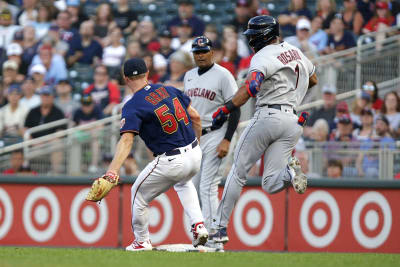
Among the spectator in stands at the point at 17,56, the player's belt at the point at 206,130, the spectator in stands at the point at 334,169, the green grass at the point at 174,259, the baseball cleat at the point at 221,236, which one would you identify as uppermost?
the spectator in stands at the point at 17,56

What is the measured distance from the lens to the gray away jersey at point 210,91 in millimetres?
9141

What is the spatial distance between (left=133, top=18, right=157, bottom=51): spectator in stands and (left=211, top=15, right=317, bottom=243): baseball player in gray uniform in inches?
283

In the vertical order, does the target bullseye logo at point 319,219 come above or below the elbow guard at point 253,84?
below

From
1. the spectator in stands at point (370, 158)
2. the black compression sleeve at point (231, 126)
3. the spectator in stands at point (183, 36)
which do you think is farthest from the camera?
the spectator in stands at point (183, 36)

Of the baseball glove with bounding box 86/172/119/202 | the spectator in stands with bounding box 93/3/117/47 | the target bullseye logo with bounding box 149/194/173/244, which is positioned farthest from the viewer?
the spectator in stands with bounding box 93/3/117/47

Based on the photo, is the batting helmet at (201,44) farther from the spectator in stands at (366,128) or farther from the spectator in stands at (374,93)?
the spectator in stands at (374,93)

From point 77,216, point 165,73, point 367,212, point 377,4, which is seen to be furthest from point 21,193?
point 377,4

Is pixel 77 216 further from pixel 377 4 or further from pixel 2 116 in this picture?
pixel 377 4

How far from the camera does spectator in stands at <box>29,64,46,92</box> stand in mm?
14664

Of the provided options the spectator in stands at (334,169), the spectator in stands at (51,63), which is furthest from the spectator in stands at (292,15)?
the spectator in stands at (51,63)

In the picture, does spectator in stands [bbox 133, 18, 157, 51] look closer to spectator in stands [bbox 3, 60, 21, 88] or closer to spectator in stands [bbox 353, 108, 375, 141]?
spectator in stands [bbox 3, 60, 21, 88]

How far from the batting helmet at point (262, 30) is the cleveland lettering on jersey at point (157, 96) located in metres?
1.04

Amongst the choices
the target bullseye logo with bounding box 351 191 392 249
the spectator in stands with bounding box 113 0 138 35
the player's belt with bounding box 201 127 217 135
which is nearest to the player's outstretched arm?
the player's belt with bounding box 201 127 217 135

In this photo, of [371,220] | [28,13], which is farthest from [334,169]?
[28,13]
